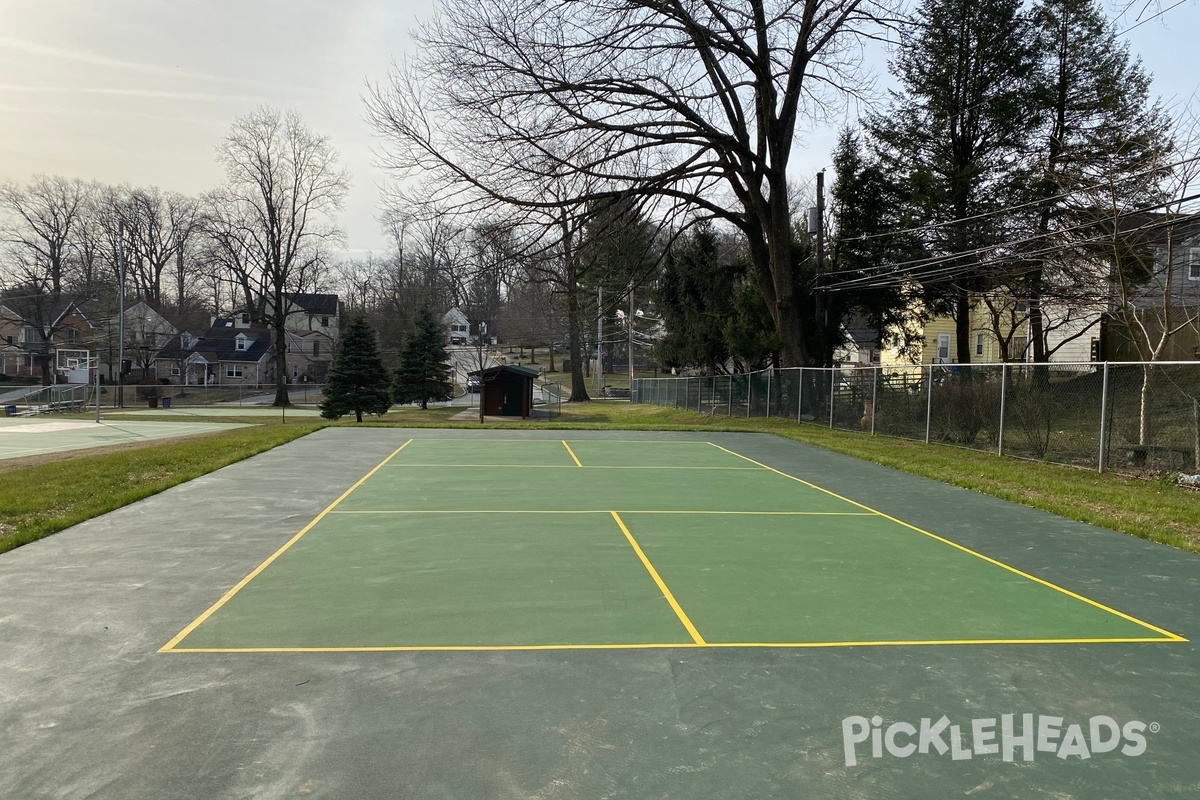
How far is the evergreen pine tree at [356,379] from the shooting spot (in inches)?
1512

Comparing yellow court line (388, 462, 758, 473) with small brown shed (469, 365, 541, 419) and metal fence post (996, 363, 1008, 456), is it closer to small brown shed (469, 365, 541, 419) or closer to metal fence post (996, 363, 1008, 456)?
metal fence post (996, 363, 1008, 456)

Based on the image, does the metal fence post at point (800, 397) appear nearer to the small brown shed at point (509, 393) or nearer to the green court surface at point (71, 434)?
the small brown shed at point (509, 393)

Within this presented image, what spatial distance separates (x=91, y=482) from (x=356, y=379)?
2716 centimetres

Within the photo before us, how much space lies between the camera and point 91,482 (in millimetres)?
12031

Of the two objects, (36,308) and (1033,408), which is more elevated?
(36,308)

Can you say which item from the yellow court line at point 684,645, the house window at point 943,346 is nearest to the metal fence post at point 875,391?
the yellow court line at point 684,645

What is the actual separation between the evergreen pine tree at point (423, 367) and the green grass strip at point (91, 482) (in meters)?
32.6

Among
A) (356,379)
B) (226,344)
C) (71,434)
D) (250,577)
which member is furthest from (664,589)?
(226,344)

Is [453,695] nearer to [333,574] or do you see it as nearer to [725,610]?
[725,610]

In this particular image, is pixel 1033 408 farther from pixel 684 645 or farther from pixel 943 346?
pixel 943 346

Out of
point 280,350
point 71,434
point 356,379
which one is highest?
point 280,350

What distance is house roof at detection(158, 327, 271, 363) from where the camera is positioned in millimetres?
74062

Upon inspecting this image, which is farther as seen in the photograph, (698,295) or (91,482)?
(698,295)

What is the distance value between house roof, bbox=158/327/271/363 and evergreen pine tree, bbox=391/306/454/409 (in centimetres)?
3074
